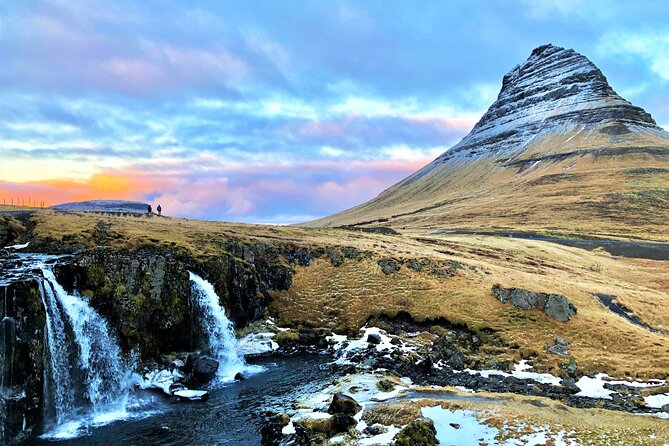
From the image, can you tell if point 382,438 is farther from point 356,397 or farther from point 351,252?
point 351,252

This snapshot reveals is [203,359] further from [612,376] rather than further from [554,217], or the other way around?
[554,217]

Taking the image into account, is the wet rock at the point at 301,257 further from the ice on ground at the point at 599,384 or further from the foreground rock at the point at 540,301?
the ice on ground at the point at 599,384

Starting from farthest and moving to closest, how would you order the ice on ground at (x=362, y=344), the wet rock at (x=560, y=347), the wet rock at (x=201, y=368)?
the ice on ground at (x=362, y=344) → the wet rock at (x=560, y=347) → the wet rock at (x=201, y=368)

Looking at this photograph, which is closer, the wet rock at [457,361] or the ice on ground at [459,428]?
the ice on ground at [459,428]

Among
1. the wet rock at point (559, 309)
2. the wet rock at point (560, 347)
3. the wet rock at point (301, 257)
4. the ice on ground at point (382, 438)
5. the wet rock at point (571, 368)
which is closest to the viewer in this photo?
the ice on ground at point (382, 438)

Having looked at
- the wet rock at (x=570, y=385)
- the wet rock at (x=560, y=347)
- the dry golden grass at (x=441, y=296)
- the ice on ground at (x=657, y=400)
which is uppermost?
the dry golden grass at (x=441, y=296)

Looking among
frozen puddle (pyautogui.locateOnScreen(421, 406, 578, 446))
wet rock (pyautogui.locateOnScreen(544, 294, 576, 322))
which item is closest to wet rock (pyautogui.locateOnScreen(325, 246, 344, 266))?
wet rock (pyautogui.locateOnScreen(544, 294, 576, 322))

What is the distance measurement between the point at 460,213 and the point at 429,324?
520ft

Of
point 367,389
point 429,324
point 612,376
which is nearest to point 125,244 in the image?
point 367,389

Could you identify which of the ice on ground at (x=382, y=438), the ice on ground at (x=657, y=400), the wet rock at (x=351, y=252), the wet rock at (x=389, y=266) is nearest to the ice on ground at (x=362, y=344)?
the wet rock at (x=389, y=266)

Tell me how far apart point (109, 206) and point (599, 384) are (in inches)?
3274

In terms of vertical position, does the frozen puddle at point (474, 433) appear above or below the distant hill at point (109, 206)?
below

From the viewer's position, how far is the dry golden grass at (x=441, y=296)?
40562 mm

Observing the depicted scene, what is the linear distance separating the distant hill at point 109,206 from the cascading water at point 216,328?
45837mm
